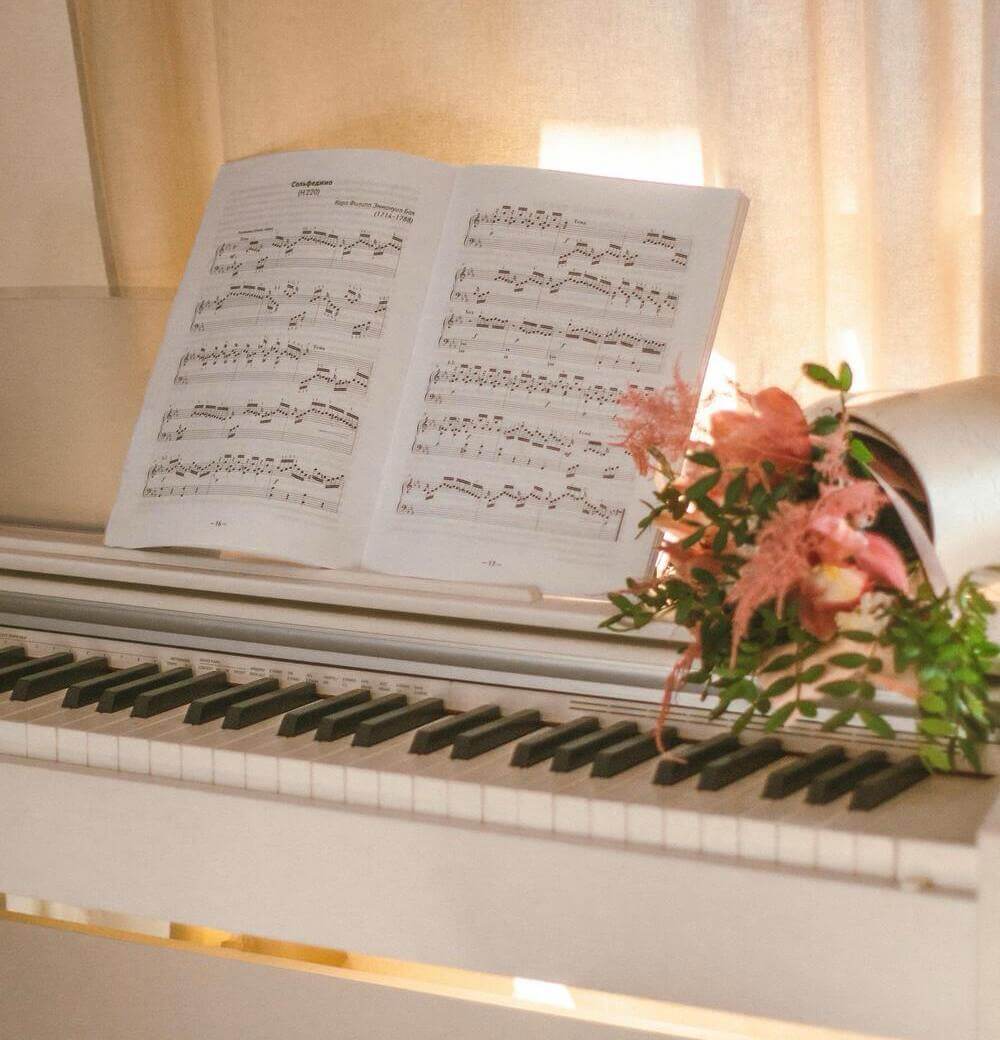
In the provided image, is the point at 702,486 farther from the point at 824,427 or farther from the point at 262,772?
the point at 262,772

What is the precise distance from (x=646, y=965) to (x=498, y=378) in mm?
710

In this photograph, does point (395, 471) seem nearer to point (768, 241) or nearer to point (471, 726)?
point (471, 726)

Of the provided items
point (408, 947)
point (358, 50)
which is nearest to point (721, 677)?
point (408, 947)

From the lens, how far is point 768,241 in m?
2.09

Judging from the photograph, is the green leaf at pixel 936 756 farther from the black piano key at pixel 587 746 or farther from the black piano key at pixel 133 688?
the black piano key at pixel 133 688

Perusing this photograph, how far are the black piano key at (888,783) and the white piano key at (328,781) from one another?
1.59 ft

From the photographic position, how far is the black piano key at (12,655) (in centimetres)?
183

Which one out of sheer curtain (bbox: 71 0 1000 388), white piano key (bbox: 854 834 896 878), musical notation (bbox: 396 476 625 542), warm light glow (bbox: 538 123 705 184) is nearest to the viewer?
white piano key (bbox: 854 834 896 878)

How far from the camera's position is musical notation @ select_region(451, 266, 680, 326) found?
1.69 metres

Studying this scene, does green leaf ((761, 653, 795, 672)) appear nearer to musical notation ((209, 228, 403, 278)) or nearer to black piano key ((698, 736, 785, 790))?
black piano key ((698, 736, 785, 790))

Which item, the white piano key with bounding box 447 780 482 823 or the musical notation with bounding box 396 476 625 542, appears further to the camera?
the musical notation with bounding box 396 476 625 542

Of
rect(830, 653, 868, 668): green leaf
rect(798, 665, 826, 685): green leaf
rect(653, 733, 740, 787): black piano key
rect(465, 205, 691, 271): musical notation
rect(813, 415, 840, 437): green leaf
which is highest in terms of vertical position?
rect(465, 205, 691, 271): musical notation

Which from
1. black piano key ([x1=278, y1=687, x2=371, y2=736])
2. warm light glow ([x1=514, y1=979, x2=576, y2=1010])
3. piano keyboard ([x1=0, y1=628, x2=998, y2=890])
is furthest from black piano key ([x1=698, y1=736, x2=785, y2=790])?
warm light glow ([x1=514, y1=979, x2=576, y2=1010])

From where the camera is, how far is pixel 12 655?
72.5 inches
